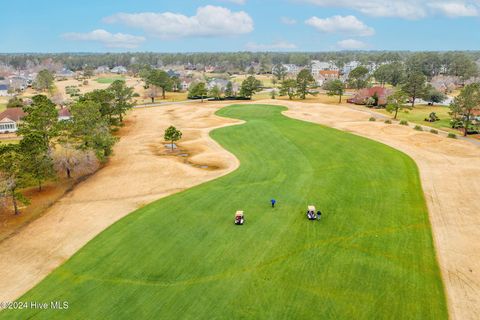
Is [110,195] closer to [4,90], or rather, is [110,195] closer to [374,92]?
[374,92]

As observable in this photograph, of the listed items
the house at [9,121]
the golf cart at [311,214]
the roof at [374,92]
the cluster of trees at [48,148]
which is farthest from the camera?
the roof at [374,92]

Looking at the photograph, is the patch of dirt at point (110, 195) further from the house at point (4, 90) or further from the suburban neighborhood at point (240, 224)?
the house at point (4, 90)

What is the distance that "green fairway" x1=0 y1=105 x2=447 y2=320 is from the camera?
22.9 m

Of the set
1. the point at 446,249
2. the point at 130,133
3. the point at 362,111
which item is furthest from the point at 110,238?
the point at 362,111

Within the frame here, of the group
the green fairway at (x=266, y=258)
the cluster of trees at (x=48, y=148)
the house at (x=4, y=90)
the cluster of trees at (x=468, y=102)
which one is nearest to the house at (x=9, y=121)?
the cluster of trees at (x=48, y=148)

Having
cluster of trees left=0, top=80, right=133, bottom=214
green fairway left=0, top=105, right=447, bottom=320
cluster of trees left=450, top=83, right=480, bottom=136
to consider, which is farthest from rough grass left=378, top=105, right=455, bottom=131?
cluster of trees left=0, top=80, right=133, bottom=214

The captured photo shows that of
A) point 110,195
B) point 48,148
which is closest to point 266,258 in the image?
point 110,195

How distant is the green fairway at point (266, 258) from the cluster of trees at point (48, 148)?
13.5 metres

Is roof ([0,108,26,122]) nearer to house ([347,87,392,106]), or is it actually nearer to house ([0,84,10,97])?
house ([0,84,10,97])

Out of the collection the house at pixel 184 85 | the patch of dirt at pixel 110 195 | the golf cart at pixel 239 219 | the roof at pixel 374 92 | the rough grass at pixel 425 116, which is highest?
the roof at pixel 374 92

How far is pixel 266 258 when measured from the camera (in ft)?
92.2

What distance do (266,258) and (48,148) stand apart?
114ft

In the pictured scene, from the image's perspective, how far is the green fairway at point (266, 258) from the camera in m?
22.9

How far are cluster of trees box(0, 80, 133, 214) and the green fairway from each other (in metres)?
13.5
